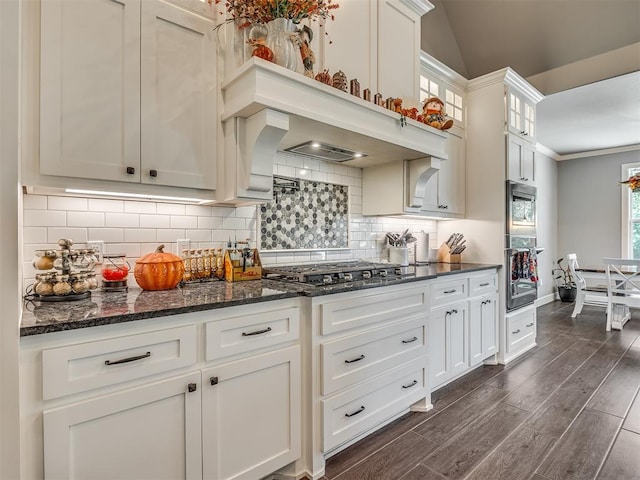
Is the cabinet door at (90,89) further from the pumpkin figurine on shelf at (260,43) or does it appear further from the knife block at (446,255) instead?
the knife block at (446,255)

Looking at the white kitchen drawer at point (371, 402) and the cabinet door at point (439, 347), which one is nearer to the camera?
the white kitchen drawer at point (371, 402)

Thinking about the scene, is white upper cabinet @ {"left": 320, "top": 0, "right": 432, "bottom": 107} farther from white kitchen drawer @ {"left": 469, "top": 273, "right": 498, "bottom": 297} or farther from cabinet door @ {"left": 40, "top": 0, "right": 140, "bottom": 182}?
white kitchen drawer @ {"left": 469, "top": 273, "right": 498, "bottom": 297}

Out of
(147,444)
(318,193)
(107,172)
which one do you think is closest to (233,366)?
(147,444)

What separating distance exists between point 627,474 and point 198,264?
2.50 m

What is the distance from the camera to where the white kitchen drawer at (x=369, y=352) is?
5.80 feet

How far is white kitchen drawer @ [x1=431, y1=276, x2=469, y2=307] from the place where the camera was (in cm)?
256

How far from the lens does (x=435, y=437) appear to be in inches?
81.6

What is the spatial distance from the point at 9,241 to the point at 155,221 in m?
0.93

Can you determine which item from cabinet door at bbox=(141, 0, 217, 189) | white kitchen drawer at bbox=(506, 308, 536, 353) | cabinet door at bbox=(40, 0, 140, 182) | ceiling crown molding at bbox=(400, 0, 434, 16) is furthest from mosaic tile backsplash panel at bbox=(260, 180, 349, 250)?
white kitchen drawer at bbox=(506, 308, 536, 353)

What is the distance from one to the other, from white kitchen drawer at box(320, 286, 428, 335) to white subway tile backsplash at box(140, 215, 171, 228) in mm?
1008

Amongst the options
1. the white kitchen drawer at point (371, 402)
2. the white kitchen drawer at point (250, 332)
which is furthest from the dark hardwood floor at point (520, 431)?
the white kitchen drawer at point (250, 332)

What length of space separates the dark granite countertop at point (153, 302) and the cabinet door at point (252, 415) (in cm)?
27

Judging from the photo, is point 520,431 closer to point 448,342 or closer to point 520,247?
point 448,342

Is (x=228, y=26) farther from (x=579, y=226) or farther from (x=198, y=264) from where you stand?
(x=579, y=226)
